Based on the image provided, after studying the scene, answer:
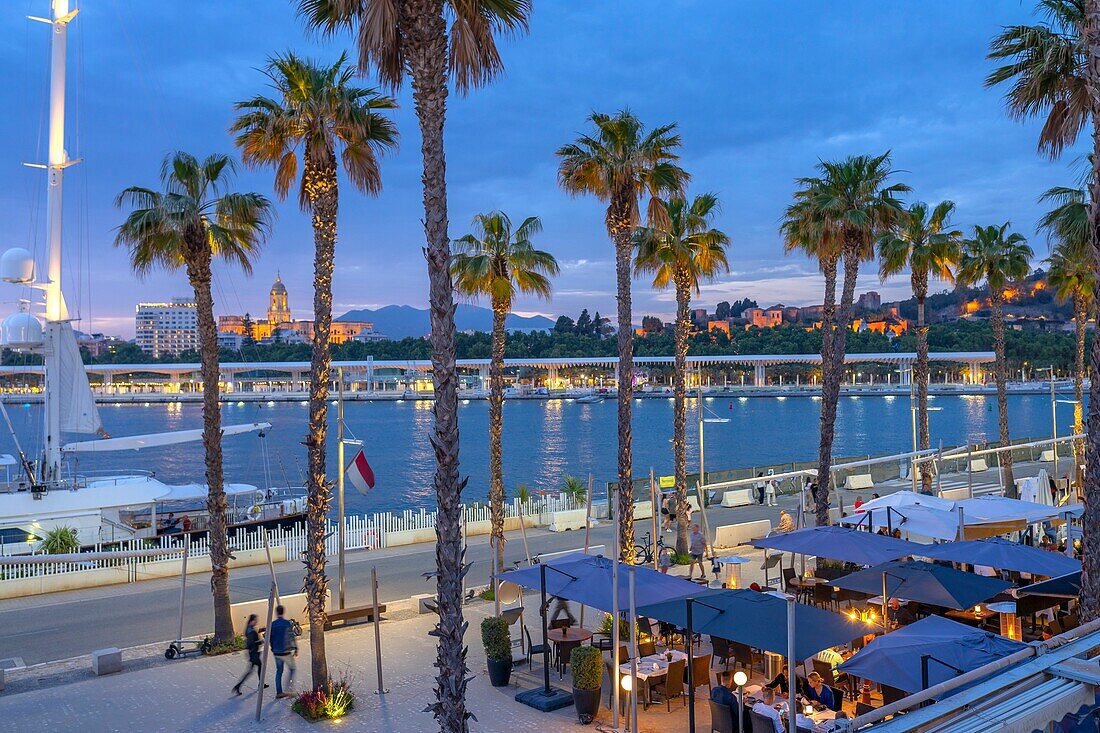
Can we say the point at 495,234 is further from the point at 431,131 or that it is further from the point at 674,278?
the point at 431,131

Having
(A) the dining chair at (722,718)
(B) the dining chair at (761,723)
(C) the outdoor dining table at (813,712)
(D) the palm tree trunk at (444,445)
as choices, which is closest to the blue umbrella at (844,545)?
(C) the outdoor dining table at (813,712)

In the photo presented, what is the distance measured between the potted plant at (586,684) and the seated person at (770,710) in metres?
2.16

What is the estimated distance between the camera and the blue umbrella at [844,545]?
1377 cm

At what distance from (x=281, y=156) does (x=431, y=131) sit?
6.53 metres

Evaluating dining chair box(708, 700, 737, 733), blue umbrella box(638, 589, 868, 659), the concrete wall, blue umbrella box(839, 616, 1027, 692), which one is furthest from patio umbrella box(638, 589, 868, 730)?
the concrete wall

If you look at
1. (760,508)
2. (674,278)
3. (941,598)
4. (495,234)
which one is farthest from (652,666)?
(760,508)

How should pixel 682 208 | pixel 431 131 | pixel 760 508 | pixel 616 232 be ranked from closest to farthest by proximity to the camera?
pixel 431 131 → pixel 616 232 → pixel 682 208 → pixel 760 508

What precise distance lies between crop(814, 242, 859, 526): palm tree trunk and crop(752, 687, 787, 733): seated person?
36.1ft

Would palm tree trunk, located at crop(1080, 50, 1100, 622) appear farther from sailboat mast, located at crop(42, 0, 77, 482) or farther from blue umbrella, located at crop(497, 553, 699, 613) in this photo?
sailboat mast, located at crop(42, 0, 77, 482)

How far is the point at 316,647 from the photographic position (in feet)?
39.6

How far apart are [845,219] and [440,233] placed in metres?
15.1

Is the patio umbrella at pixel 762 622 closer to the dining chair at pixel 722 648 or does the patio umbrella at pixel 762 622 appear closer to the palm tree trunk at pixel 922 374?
the dining chair at pixel 722 648

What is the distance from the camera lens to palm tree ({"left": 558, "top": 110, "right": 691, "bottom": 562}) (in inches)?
745

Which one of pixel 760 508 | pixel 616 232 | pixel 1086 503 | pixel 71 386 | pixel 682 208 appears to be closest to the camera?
pixel 1086 503
